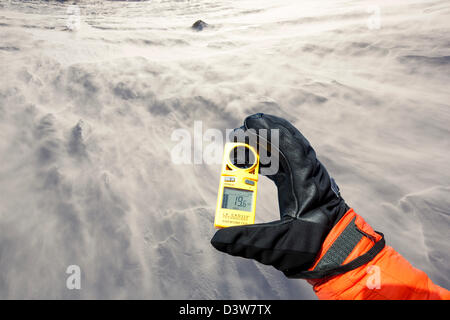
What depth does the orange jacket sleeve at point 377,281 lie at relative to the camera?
1.30 m

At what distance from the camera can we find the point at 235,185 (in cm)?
178

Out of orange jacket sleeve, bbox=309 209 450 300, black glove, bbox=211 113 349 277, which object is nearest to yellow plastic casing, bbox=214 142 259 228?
black glove, bbox=211 113 349 277

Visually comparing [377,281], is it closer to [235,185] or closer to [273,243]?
[273,243]

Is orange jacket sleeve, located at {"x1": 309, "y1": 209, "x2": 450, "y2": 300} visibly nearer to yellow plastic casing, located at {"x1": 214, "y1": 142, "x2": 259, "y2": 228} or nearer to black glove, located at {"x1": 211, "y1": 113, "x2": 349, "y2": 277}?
black glove, located at {"x1": 211, "y1": 113, "x2": 349, "y2": 277}

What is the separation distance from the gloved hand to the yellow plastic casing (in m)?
0.21

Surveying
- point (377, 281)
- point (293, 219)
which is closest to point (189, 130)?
point (293, 219)

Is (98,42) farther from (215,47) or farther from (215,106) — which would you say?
(215,106)

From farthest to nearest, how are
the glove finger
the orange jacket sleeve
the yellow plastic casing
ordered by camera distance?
the yellow plastic casing
the glove finger
the orange jacket sleeve

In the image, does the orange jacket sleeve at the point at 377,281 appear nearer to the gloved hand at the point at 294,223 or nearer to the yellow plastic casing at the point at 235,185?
the gloved hand at the point at 294,223

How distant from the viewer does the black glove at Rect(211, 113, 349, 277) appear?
4.70ft

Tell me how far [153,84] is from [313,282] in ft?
8.79

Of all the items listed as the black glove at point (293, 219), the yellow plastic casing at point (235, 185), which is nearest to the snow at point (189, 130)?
the yellow plastic casing at point (235, 185)

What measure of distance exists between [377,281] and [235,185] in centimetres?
97

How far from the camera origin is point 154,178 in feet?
7.33
